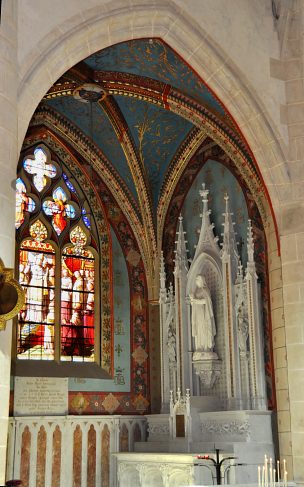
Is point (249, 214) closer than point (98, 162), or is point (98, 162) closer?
point (249, 214)

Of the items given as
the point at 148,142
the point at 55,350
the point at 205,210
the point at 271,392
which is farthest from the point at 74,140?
the point at 271,392

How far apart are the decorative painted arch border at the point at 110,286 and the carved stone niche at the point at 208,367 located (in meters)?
1.46

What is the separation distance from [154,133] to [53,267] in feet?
9.74

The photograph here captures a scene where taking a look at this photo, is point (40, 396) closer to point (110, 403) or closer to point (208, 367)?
point (110, 403)

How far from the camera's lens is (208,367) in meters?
12.2

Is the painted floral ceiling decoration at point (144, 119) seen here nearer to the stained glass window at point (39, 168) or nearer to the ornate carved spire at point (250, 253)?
the stained glass window at point (39, 168)

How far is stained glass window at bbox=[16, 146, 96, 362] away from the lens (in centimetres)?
1281

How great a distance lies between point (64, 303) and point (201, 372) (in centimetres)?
269

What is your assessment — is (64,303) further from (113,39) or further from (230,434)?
(113,39)

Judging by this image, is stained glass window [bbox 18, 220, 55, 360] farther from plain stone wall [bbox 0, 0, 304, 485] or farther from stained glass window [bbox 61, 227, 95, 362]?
plain stone wall [bbox 0, 0, 304, 485]

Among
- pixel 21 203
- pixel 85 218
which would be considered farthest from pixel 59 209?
pixel 21 203

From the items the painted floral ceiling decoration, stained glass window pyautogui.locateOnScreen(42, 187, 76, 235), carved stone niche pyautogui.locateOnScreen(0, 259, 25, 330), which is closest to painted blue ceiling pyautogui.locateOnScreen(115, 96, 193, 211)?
the painted floral ceiling decoration

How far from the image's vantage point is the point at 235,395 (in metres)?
11.6

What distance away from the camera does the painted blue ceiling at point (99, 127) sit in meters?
13.0
